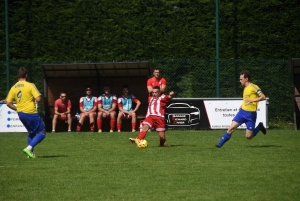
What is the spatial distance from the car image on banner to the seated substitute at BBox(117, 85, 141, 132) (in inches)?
42.5

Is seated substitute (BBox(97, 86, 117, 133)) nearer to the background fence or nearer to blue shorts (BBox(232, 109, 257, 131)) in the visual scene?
the background fence

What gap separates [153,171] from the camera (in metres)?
9.84

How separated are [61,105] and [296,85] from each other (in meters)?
7.98

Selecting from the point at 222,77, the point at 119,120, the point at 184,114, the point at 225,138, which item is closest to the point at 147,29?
the point at 222,77

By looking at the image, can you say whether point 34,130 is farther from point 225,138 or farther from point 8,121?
point 8,121

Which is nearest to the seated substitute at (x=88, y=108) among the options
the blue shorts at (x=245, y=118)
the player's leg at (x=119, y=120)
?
the player's leg at (x=119, y=120)

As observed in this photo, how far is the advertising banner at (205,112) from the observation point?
20625 millimetres

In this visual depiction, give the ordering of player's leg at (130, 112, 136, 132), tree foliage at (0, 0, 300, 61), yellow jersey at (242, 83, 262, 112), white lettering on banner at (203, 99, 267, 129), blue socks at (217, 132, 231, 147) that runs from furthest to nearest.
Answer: tree foliage at (0, 0, 300, 61)
white lettering on banner at (203, 99, 267, 129)
player's leg at (130, 112, 136, 132)
yellow jersey at (242, 83, 262, 112)
blue socks at (217, 132, 231, 147)

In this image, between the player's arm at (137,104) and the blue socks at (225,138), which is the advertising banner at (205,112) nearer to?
the player's arm at (137,104)

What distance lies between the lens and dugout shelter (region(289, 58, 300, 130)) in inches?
801

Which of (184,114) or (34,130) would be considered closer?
(34,130)

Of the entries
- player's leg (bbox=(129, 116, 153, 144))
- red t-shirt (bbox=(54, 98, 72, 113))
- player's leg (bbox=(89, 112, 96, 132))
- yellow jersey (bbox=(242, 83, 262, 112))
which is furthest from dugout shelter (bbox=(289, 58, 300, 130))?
player's leg (bbox=(129, 116, 153, 144))

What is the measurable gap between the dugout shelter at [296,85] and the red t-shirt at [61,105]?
7.33 m

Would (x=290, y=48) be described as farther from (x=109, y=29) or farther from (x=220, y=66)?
(x=109, y=29)
